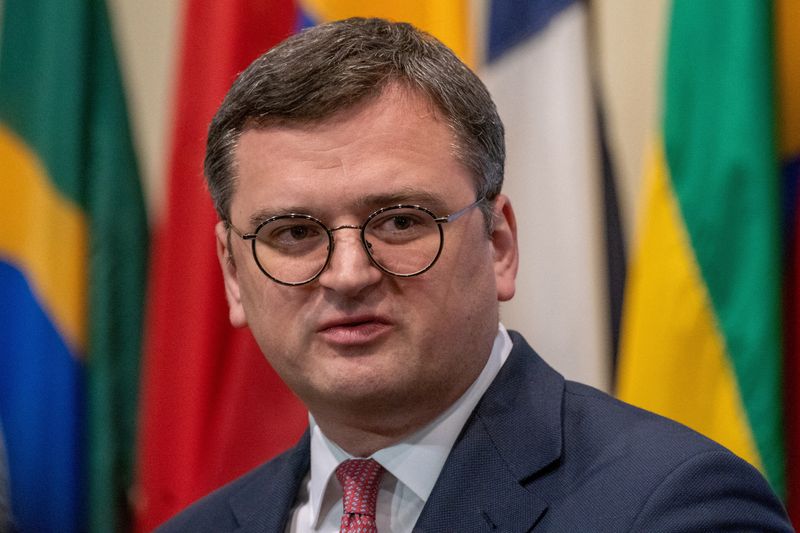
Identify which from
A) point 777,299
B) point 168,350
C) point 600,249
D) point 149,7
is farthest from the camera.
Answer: point 149,7

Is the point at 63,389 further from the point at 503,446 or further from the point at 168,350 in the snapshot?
the point at 503,446

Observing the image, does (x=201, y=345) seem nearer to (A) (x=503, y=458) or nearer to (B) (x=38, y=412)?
(B) (x=38, y=412)

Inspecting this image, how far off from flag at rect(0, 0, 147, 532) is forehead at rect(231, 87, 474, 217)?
5.57ft

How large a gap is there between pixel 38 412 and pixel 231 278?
149 cm

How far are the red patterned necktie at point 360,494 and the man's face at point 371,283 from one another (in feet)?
0.37

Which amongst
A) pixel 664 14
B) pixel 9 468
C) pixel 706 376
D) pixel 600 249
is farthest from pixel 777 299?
pixel 9 468

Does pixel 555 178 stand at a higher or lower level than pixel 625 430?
higher

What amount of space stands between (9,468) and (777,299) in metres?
2.32

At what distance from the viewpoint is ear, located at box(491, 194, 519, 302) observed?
2.08 metres

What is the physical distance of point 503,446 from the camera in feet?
6.36

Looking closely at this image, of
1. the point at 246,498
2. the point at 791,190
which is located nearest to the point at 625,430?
the point at 246,498

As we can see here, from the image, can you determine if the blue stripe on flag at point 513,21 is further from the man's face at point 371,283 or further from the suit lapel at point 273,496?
the suit lapel at point 273,496

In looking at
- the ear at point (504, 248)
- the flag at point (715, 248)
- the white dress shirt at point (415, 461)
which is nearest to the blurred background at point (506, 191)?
the flag at point (715, 248)

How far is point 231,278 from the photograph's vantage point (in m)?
2.23
